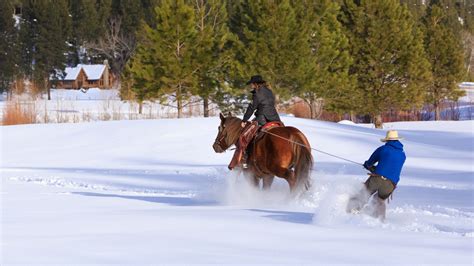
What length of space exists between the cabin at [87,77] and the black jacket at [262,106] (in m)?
66.9

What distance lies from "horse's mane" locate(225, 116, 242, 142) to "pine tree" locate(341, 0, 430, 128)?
22.1m

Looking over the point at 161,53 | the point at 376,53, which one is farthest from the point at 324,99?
the point at 161,53

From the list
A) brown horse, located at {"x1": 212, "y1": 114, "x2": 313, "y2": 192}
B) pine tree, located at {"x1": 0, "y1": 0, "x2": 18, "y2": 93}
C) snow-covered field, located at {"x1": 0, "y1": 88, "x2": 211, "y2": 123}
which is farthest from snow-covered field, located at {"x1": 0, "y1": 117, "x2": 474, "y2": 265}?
pine tree, located at {"x1": 0, "y1": 0, "x2": 18, "y2": 93}

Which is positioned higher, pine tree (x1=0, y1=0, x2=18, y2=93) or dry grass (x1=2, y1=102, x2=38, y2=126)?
pine tree (x1=0, y1=0, x2=18, y2=93)

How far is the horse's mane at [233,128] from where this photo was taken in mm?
12907

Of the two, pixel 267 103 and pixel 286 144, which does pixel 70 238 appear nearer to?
pixel 286 144

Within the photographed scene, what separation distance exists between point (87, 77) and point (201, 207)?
71.3m

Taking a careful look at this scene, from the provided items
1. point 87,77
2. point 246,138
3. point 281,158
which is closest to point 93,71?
point 87,77

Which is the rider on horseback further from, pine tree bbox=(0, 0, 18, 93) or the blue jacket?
pine tree bbox=(0, 0, 18, 93)

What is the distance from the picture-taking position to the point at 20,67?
71.1 m

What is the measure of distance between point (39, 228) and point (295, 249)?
323cm

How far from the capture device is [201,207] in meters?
11.2

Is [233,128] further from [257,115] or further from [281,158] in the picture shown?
[281,158]

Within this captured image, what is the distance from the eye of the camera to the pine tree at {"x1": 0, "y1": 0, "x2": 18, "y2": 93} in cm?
6694
